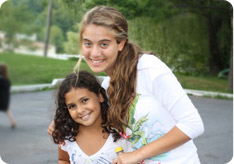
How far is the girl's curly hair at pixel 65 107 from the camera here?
1.37 m

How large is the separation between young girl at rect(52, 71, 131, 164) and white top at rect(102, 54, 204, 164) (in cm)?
20

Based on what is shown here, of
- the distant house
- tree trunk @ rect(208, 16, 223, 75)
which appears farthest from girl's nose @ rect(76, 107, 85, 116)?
tree trunk @ rect(208, 16, 223, 75)

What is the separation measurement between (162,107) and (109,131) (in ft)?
1.17

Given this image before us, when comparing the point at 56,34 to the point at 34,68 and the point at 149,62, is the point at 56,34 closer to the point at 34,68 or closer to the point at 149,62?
the point at 34,68

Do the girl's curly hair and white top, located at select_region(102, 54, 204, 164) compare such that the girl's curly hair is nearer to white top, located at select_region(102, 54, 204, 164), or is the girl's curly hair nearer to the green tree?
white top, located at select_region(102, 54, 204, 164)

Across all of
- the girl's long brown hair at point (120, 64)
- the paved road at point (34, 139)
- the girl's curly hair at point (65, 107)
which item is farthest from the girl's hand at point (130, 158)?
the paved road at point (34, 139)

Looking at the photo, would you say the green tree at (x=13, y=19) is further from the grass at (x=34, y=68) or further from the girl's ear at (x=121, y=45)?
the girl's ear at (x=121, y=45)

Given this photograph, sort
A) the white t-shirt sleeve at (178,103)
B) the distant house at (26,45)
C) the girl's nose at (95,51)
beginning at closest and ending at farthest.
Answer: the white t-shirt sleeve at (178,103) → the girl's nose at (95,51) → the distant house at (26,45)

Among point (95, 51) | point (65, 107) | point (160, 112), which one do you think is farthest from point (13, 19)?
point (160, 112)

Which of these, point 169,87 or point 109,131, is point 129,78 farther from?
point 109,131

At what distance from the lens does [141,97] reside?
3.68 feet

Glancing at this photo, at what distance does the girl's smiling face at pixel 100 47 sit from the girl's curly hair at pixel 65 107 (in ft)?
0.60

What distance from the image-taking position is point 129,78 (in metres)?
1.15

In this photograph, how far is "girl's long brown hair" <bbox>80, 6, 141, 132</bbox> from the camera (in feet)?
3.73
